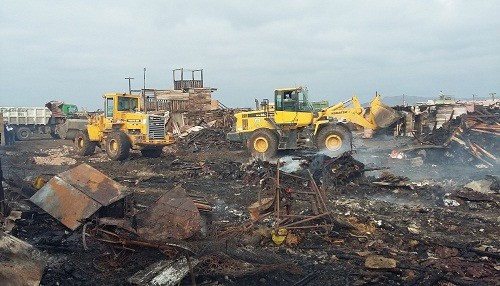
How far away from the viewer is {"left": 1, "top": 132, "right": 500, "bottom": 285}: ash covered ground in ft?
18.1

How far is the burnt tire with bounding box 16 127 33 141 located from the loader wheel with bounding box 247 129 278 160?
1892cm

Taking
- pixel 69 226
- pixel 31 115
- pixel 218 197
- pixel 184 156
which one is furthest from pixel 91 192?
pixel 31 115

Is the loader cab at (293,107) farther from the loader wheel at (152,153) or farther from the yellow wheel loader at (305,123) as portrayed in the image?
the loader wheel at (152,153)

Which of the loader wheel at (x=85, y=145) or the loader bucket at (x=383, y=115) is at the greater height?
the loader bucket at (x=383, y=115)

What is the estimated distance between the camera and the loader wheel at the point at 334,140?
15.8 meters

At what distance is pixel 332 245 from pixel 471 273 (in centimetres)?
207

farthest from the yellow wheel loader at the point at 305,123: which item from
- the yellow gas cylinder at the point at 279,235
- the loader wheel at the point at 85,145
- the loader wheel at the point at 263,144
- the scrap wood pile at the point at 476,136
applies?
the yellow gas cylinder at the point at 279,235

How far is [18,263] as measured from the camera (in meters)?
4.46

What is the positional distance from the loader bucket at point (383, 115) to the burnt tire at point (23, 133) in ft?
75.4

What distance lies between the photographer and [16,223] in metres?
7.02

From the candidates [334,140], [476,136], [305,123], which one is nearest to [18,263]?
[334,140]

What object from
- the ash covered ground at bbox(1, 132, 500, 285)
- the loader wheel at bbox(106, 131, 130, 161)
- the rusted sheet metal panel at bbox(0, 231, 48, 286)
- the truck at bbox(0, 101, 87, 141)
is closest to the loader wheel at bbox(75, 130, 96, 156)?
the loader wheel at bbox(106, 131, 130, 161)

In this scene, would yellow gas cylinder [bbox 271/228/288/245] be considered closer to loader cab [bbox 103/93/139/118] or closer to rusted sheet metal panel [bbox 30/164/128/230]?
rusted sheet metal panel [bbox 30/164/128/230]

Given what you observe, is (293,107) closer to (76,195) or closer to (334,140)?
(334,140)
